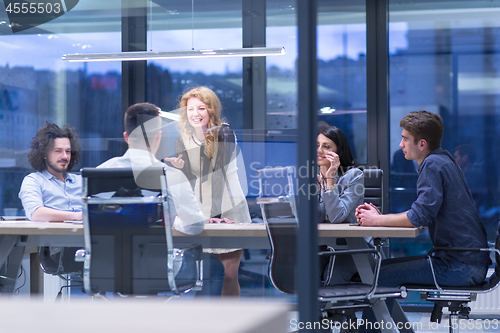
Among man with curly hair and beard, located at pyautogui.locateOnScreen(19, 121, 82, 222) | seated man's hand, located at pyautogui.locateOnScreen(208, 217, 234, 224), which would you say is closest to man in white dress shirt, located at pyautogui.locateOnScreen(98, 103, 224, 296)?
seated man's hand, located at pyautogui.locateOnScreen(208, 217, 234, 224)

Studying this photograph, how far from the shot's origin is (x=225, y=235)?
2.47 metres

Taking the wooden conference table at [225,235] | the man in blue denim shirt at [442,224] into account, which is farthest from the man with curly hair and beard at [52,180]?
the man in blue denim shirt at [442,224]

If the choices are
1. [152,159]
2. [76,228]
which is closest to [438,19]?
[152,159]

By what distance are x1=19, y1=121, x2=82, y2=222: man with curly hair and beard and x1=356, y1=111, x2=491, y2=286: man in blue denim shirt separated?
1.82 meters

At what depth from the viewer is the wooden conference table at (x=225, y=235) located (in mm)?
2383

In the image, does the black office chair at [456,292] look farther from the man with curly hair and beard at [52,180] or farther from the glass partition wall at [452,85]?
the man with curly hair and beard at [52,180]

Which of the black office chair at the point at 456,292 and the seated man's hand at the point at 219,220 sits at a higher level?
the seated man's hand at the point at 219,220

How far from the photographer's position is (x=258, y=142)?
442 centimetres

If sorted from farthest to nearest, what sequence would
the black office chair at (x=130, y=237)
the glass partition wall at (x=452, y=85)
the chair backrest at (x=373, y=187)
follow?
the glass partition wall at (x=452, y=85) → the chair backrest at (x=373, y=187) → the black office chair at (x=130, y=237)

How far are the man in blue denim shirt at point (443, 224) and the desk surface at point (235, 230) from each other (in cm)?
10

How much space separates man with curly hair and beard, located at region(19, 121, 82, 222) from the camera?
2.76m

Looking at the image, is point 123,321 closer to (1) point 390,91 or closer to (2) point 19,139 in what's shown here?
(1) point 390,91

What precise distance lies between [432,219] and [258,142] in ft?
7.24

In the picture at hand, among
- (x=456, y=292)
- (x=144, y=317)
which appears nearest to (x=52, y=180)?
(x=456, y=292)
